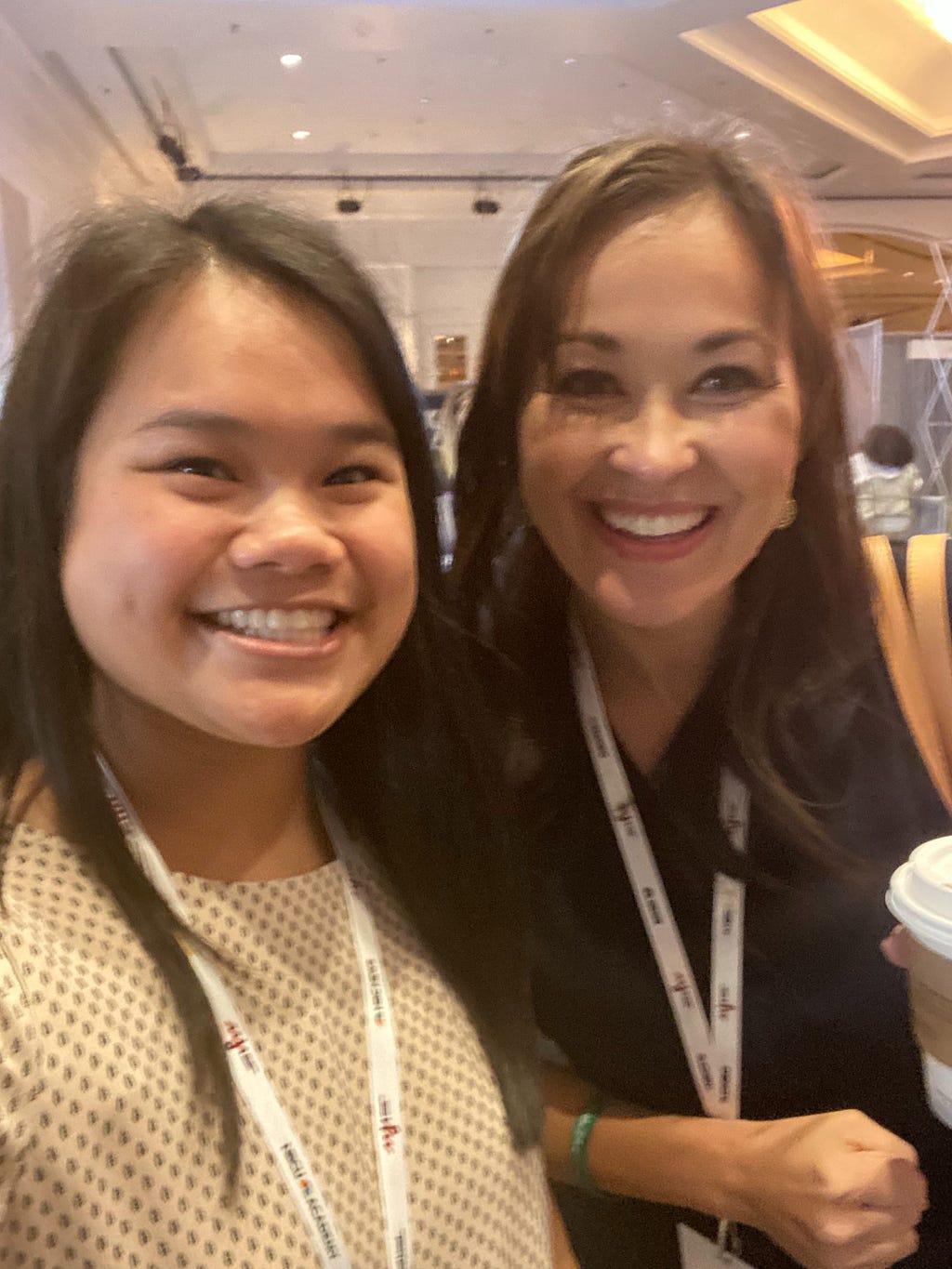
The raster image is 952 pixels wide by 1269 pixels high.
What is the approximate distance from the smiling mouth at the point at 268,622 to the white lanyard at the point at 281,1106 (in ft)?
0.52

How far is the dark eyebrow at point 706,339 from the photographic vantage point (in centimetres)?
94

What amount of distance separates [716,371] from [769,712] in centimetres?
39

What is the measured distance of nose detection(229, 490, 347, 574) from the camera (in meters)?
0.65

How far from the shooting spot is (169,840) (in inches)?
29.5

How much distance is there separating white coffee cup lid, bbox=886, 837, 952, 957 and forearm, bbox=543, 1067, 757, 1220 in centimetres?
34

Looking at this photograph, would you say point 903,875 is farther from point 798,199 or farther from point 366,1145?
point 798,199

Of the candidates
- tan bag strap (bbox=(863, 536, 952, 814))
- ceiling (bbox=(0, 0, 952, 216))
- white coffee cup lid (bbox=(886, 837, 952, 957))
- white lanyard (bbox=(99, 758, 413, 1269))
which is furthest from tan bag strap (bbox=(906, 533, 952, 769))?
ceiling (bbox=(0, 0, 952, 216))

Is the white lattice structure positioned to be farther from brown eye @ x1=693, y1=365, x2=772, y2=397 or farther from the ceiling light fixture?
brown eye @ x1=693, y1=365, x2=772, y2=397

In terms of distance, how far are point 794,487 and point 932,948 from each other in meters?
0.57

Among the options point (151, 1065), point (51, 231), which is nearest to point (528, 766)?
point (151, 1065)

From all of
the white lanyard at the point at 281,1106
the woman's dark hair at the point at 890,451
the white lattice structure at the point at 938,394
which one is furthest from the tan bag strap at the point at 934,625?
the white lattice structure at the point at 938,394

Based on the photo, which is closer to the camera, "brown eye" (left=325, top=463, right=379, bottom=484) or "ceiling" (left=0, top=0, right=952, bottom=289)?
"brown eye" (left=325, top=463, right=379, bottom=484)

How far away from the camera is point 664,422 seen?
958 mm

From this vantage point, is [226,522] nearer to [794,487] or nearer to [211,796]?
[211,796]
